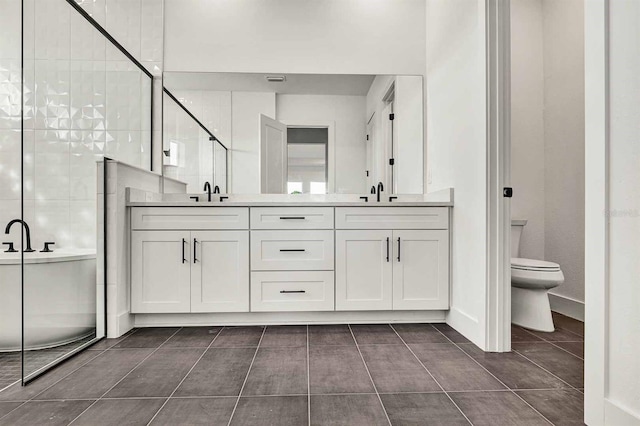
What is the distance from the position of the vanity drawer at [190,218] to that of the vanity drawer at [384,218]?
0.69 meters

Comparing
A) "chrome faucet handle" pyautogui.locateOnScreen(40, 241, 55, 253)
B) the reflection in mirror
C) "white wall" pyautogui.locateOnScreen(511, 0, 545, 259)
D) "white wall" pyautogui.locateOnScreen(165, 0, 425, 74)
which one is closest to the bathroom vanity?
"chrome faucet handle" pyautogui.locateOnScreen(40, 241, 55, 253)

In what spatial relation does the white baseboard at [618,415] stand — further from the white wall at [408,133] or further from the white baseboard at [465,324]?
the white wall at [408,133]

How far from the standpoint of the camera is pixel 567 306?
274 cm

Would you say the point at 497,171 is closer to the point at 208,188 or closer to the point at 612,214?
the point at 612,214

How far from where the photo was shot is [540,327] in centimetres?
233

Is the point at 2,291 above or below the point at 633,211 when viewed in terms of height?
below

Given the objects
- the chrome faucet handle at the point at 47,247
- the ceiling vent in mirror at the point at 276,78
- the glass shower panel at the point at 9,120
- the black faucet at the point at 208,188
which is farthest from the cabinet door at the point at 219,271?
the ceiling vent in mirror at the point at 276,78

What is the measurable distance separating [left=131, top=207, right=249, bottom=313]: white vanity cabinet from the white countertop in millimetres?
50

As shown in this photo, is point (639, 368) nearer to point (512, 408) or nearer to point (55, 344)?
point (512, 408)

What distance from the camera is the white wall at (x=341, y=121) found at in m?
2.93

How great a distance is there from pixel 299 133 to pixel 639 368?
2.45m

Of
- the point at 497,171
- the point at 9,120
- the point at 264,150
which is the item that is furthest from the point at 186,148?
the point at 497,171

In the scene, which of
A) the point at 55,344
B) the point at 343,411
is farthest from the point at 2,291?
the point at 343,411

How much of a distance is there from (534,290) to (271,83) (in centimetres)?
251
